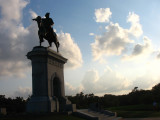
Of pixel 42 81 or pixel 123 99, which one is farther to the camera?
pixel 123 99

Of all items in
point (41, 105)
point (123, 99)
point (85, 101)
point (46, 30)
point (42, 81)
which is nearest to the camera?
point (41, 105)

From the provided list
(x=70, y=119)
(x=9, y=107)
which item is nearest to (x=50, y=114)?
(x=70, y=119)

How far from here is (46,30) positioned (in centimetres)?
2303

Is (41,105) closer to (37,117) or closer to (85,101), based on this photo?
(37,117)

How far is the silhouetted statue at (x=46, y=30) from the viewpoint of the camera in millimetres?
21969

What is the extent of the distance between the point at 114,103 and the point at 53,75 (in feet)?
173

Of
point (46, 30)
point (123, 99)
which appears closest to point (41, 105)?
point (46, 30)

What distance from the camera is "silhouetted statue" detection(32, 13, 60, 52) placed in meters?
22.0

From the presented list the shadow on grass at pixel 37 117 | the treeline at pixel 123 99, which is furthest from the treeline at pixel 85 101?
the shadow on grass at pixel 37 117

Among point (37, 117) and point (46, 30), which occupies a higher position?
point (46, 30)

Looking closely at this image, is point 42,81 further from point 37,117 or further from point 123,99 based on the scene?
point 123,99

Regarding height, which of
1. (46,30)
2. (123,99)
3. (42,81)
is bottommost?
(123,99)

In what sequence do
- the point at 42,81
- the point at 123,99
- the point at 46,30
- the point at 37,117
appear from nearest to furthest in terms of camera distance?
the point at 37,117
the point at 42,81
the point at 46,30
the point at 123,99

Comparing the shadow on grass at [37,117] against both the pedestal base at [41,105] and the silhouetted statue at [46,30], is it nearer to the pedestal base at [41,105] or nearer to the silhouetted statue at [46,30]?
the pedestal base at [41,105]
